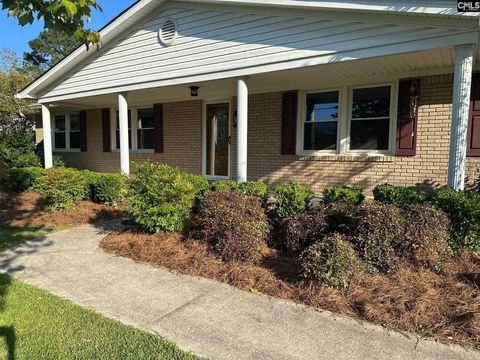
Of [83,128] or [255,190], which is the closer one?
[255,190]

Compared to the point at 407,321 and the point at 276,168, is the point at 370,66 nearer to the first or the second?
the point at 276,168

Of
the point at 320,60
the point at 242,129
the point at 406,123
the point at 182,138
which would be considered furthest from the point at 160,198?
the point at 182,138

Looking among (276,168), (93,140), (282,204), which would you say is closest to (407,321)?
(282,204)

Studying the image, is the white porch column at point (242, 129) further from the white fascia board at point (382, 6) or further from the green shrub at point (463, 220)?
the green shrub at point (463, 220)

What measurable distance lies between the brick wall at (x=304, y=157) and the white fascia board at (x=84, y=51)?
2378 mm

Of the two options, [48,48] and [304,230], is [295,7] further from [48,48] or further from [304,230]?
[48,48]

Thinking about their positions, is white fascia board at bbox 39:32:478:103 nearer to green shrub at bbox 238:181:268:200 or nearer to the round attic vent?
the round attic vent

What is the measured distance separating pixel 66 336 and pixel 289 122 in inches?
266

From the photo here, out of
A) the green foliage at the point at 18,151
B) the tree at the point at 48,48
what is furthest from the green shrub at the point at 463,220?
the tree at the point at 48,48

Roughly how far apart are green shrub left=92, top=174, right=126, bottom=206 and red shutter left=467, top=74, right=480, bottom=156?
739 centimetres

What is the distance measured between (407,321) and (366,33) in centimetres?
438

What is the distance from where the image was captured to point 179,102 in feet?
35.6

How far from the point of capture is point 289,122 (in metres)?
8.48

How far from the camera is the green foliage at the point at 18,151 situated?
11.6 metres
